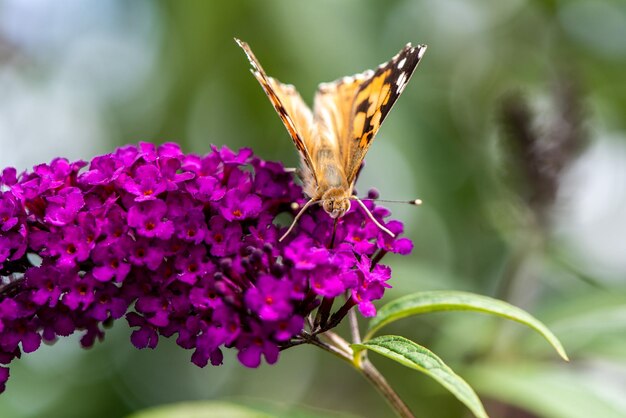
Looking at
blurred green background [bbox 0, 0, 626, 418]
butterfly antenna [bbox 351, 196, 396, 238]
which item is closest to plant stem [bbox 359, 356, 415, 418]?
butterfly antenna [bbox 351, 196, 396, 238]

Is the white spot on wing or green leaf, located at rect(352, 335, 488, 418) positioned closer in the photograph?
green leaf, located at rect(352, 335, 488, 418)

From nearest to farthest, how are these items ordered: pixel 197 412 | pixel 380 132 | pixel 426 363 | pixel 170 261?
pixel 426 363 → pixel 170 261 → pixel 197 412 → pixel 380 132

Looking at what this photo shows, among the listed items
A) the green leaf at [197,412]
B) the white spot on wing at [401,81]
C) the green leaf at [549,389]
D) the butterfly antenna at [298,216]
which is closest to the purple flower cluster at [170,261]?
the butterfly antenna at [298,216]

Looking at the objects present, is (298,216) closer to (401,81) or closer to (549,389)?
(401,81)

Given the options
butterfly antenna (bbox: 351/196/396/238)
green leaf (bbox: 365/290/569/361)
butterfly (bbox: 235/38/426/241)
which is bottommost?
green leaf (bbox: 365/290/569/361)

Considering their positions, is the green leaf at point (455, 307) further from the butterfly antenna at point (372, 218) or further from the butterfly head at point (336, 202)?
the butterfly head at point (336, 202)

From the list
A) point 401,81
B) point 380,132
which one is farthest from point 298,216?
point 380,132

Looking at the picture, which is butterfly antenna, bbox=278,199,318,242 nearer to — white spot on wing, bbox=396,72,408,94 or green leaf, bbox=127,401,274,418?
white spot on wing, bbox=396,72,408,94
